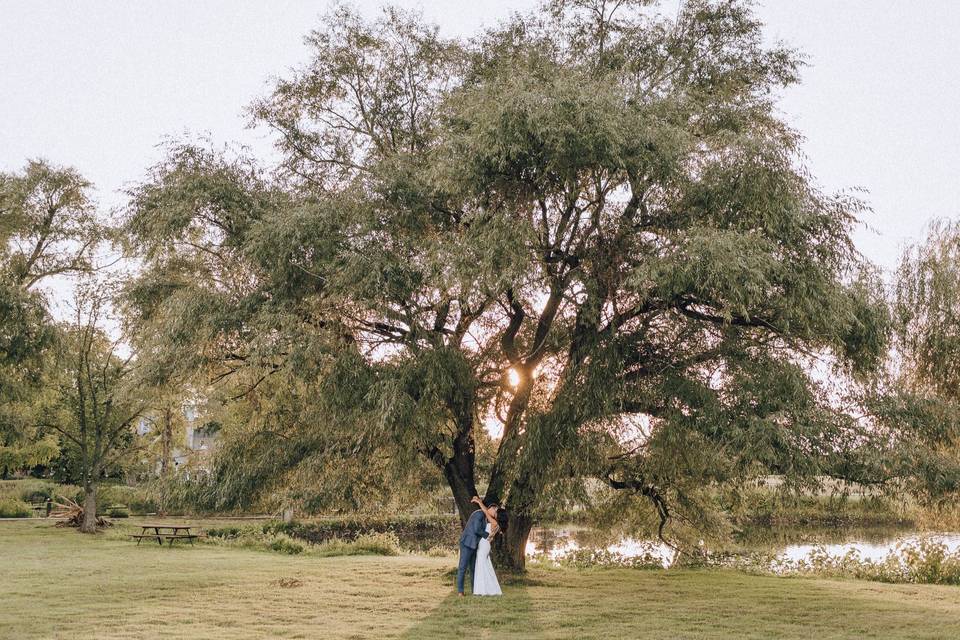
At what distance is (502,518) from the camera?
1451 centimetres

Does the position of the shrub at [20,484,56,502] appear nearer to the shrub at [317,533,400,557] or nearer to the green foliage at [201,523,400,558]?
the green foliage at [201,523,400,558]

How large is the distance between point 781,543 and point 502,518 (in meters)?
14.7

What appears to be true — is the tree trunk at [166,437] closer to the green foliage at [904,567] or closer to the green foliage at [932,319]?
the green foliage at [904,567]

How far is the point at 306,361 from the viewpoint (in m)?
12.0

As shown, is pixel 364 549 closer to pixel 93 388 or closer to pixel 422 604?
pixel 422 604

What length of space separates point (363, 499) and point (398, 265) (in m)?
5.17

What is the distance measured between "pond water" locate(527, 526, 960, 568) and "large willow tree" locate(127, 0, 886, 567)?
6.59m

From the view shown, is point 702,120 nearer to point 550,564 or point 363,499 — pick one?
point 363,499

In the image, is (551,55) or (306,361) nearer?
(306,361)

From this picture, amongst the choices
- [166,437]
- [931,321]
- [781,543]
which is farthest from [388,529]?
[931,321]

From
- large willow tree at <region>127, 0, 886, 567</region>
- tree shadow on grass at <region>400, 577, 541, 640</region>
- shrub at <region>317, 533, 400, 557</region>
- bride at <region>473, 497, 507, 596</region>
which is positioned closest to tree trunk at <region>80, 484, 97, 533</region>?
shrub at <region>317, 533, 400, 557</region>

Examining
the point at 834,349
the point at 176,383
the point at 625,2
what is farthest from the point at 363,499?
the point at 625,2

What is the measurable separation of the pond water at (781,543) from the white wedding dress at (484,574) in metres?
6.99

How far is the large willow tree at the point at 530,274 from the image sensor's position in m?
11.2
